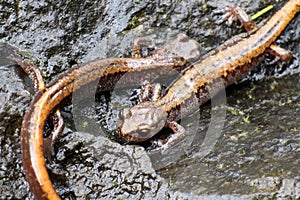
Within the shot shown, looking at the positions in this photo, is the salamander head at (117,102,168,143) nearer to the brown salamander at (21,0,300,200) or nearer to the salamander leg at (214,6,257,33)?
the brown salamander at (21,0,300,200)

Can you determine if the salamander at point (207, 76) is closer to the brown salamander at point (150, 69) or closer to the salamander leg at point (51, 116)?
the brown salamander at point (150, 69)

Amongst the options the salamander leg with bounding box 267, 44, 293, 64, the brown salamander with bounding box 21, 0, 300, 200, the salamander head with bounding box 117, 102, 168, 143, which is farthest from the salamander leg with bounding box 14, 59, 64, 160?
the salamander leg with bounding box 267, 44, 293, 64

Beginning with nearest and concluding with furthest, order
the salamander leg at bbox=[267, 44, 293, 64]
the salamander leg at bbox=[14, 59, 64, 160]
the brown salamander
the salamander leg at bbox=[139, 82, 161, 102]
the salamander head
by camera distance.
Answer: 1. the brown salamander
2. the salamander leg at bbox=[14, 59, 64, 160]
3. the salamander head
4. the salamander leg at bbox=[139, 82, 161, 102]
5. the salamander leg at bbox=[267, 44, 293, 64]

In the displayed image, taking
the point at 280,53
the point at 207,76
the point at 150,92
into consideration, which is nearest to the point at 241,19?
the point at 280,53

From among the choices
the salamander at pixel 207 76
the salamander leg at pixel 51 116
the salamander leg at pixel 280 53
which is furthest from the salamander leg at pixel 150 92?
the salamander leg at pixel 280 53

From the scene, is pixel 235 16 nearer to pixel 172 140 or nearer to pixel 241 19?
pixel 241 19

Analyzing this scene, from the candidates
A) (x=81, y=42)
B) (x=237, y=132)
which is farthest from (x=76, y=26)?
(x=237, y=132)

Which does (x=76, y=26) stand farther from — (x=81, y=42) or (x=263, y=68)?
(x=263, y=68)
